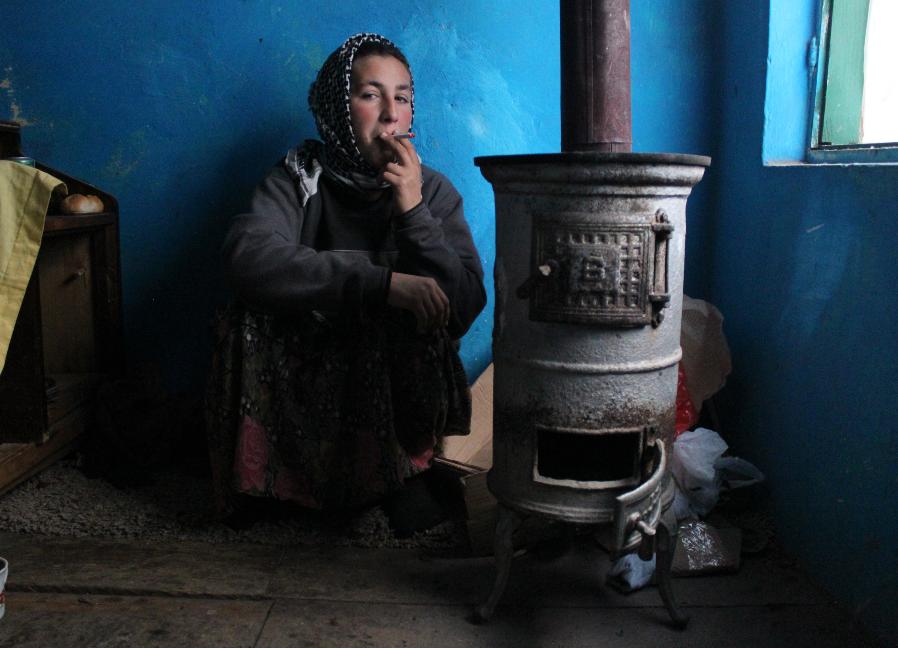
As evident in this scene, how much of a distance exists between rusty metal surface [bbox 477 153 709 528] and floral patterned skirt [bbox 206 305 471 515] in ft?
1.56

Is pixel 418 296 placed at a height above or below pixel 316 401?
above

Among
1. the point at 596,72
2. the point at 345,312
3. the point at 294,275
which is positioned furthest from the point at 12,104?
the point at 596,72

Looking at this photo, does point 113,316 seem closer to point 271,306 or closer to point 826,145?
point 271,306

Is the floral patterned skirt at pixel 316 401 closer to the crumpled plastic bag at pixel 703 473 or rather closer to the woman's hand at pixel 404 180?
the woman's hand at pixel 404 180

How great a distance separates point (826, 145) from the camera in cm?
217

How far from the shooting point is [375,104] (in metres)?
2.25

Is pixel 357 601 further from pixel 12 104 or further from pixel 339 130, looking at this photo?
pixel 12 104

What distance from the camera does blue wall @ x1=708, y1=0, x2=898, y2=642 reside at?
67.2 inches

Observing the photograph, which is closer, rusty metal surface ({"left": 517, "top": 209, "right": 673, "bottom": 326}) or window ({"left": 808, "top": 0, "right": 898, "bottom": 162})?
rusty metal surface ({"left": 517, "top": 209, "right": 673, "bottom": 326})

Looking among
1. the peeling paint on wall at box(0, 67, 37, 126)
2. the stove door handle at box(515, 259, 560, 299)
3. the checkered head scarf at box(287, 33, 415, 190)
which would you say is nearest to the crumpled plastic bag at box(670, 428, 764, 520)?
the stove door handle at box(515, 259, 560, 299)

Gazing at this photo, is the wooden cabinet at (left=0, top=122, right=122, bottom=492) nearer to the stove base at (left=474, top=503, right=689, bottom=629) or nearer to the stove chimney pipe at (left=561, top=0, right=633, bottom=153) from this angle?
the stove base at (left=474, top=503, right=689, bottom=629)

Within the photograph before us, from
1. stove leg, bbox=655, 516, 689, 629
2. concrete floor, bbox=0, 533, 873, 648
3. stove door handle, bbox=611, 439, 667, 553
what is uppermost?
stove door handle, bbox=611, 439, 667, 553

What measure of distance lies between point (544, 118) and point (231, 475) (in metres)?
1.57

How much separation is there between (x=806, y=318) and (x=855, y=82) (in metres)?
0.66
